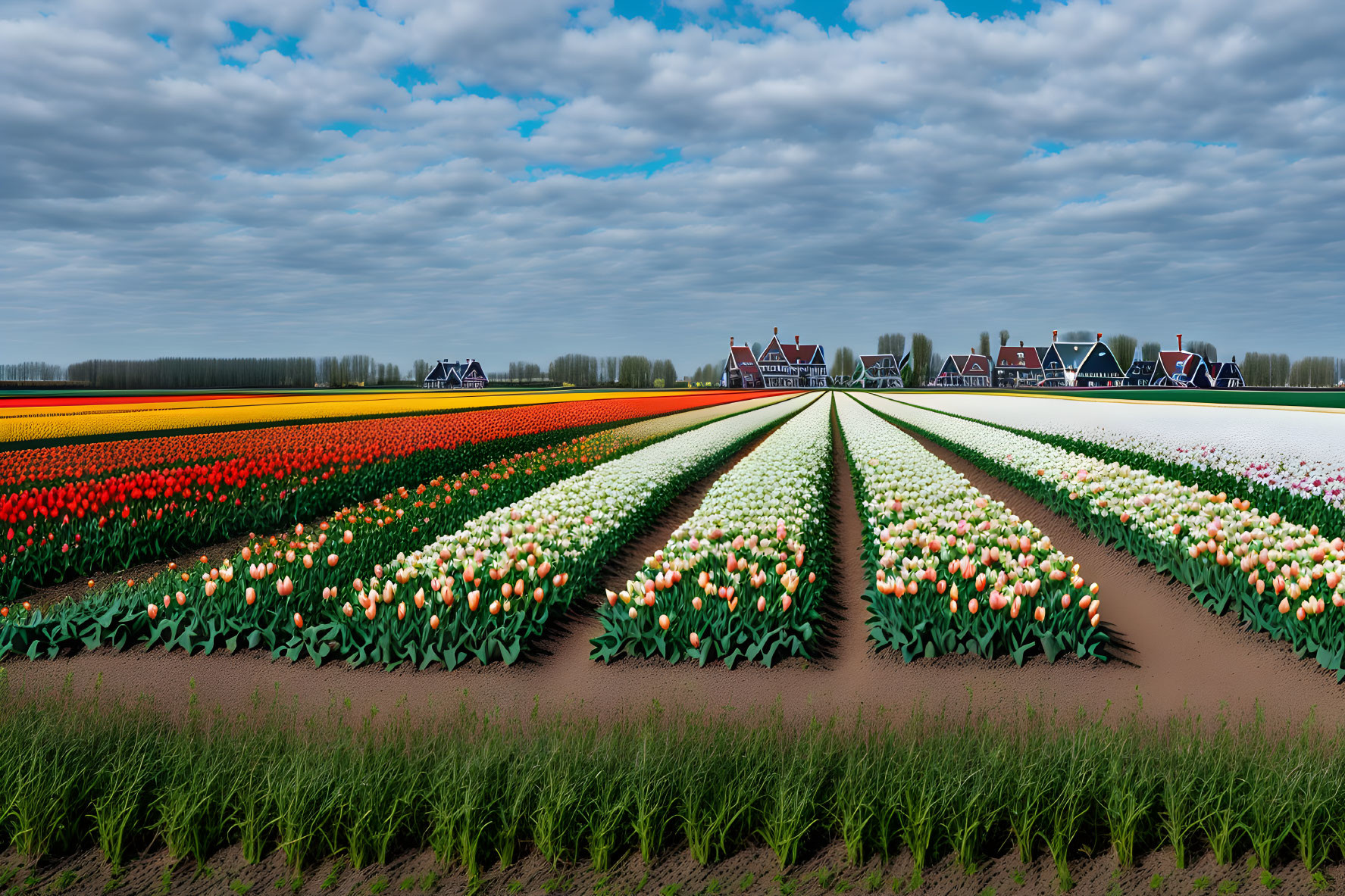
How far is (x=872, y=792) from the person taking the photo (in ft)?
12.8

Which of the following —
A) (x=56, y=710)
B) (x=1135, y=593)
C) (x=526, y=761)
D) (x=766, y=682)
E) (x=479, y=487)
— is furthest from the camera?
(x=479, y=487)

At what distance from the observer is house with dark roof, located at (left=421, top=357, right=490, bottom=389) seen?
114125mm

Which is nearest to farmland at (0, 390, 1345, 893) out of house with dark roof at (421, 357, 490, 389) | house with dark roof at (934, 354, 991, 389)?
house with dark roof at (421, 357, 490, 389)

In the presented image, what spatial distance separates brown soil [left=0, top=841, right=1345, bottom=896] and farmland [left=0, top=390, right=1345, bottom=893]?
2cm

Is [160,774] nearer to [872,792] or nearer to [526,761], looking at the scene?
[526,761]

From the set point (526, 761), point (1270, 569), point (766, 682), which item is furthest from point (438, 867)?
point (1270, 569)

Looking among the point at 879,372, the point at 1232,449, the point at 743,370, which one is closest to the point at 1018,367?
the point at 879,372

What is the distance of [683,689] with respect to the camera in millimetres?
5820

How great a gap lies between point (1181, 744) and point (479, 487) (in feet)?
37.3

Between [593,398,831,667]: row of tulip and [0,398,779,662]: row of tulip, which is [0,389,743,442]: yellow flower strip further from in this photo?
[593,398,831,667]: row of tulip

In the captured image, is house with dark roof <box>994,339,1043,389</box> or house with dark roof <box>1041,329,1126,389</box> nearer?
house with dark roof <box>1041,329,1126,389</box>

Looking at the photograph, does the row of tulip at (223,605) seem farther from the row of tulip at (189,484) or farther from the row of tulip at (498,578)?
the row of tulip at (189,484)

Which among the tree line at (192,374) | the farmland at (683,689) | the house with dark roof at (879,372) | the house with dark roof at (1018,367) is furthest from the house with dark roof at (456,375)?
the farmland at (683,689)

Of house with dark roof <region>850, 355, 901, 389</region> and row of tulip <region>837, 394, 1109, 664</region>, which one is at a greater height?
house with dark roof <region>850, 355, 901, 389</region>
